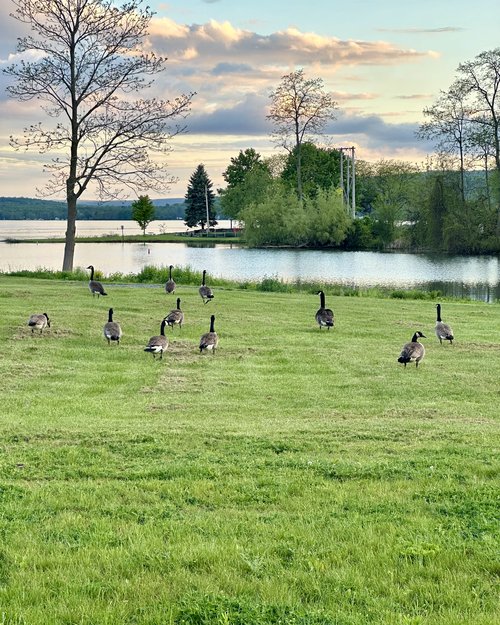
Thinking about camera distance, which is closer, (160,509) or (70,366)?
(160,509)

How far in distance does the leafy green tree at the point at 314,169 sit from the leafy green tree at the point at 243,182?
4.86 meters

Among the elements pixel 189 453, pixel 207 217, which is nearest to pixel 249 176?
pixel 207 217

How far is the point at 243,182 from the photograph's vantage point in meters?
134

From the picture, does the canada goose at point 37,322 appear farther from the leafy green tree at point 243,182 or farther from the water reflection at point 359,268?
the leafy green tree at point 243,182

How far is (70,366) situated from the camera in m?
16.5

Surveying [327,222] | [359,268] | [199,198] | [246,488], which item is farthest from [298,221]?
[246,488]

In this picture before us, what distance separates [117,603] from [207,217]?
139607 mm

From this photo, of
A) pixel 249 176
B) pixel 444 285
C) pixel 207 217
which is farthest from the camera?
pixel 207 217

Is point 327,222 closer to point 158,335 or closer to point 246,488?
point 158,335

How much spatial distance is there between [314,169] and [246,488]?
372ft

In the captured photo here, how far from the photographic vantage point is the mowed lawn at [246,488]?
4938 mm

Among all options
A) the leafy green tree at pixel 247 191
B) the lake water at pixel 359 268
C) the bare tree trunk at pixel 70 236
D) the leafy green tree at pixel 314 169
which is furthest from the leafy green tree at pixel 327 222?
the bare tree trunk at pixel 70 236

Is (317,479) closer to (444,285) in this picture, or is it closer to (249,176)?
(444,285)

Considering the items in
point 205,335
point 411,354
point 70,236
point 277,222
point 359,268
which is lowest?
point 411,354
